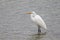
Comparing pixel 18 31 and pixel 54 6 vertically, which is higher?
pixel 54 6

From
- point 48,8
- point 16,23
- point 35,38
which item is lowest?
point 35,38

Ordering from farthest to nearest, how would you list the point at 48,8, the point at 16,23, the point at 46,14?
the point at 48,8 → the point at 46,14 → the point at 16,23

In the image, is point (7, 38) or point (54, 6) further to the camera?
point (54, 6)

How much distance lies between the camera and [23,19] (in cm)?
1188

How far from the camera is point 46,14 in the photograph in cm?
1270

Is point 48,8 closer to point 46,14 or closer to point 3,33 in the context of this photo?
point 46,14

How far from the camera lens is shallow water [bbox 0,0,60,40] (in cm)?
976

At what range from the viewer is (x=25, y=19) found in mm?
11867

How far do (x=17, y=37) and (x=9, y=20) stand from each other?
7.31 ft

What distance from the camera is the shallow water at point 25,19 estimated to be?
32.0ft

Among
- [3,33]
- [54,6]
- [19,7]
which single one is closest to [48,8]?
[54,6]

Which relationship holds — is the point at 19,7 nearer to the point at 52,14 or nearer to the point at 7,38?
the point at 52,14

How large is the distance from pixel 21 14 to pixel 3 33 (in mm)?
3038

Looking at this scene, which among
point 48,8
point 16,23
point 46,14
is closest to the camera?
point 16,23
